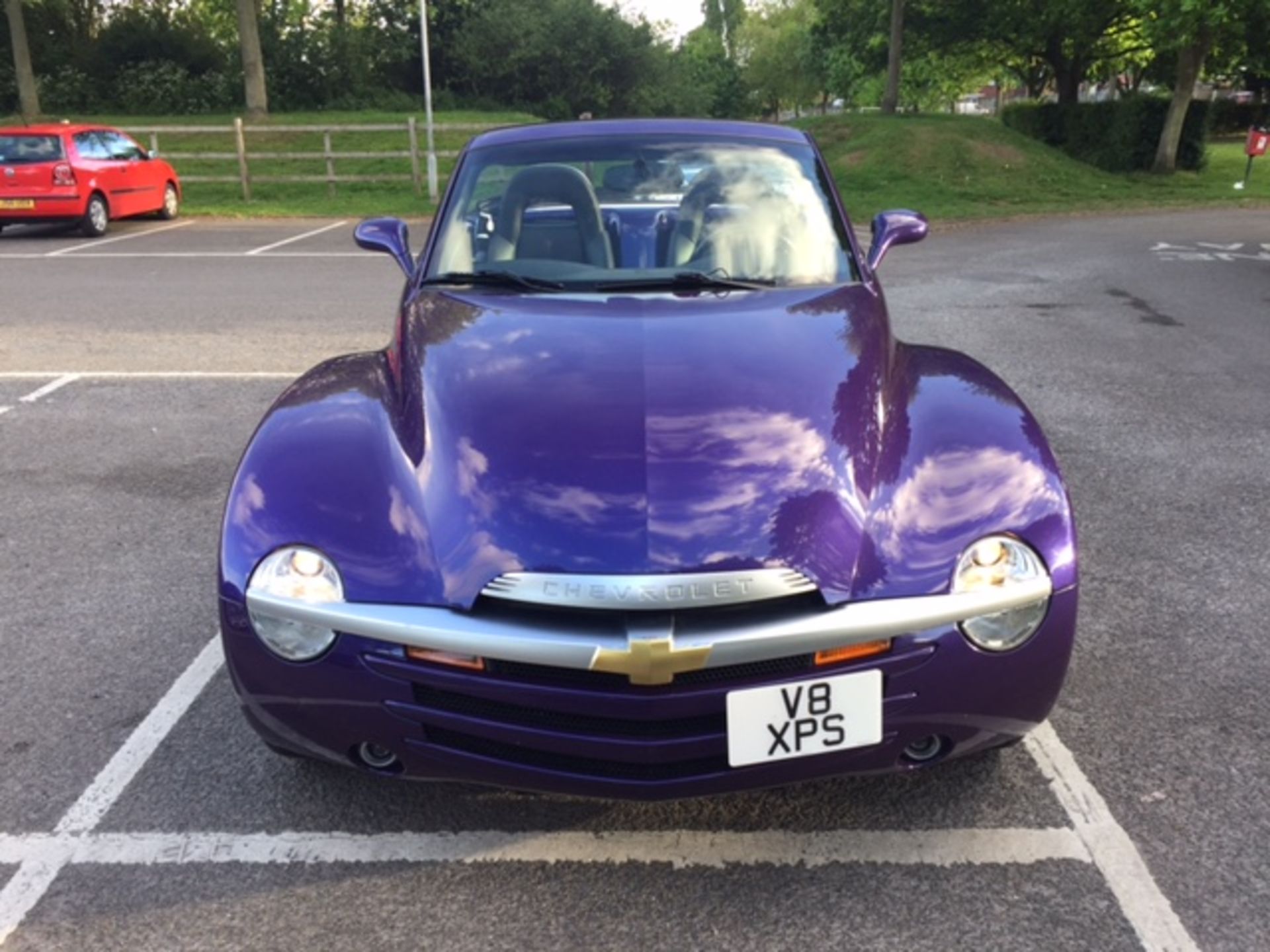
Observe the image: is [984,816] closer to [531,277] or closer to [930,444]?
[930,444]

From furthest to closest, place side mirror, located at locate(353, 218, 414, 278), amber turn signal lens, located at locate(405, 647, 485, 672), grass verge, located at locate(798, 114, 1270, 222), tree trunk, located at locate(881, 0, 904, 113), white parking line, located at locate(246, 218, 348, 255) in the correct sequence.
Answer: tree trunk, located at locate(881, 0, 904, 113) < grass verge, located at locate(798, 114, 1270, 222) < white parking line, located at locate(246, 218, 348, 255) < side mirror, located at locate(353, 218, 414, 278) < amber turn signal lens, located at locate(405, 647, 485, 672)

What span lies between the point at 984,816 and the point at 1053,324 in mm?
6970

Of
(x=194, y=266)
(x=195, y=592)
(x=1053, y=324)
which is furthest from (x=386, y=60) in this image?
(x=195, y=592)

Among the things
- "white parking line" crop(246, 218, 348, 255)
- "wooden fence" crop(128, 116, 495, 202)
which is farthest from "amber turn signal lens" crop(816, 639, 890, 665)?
"wooden fence" crop(128, 116, 495, 202)

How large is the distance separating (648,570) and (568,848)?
2.63 ft

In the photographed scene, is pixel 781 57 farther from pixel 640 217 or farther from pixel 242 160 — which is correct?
pixel 640 217

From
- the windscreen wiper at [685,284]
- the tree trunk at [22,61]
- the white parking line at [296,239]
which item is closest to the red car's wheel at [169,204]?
the white parking line at [296,239]

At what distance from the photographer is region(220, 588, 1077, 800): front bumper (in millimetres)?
2182

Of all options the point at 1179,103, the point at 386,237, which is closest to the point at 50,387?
the point at 386,237

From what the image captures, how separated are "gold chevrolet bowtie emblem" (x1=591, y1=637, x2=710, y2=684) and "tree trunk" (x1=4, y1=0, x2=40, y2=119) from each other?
3367cm

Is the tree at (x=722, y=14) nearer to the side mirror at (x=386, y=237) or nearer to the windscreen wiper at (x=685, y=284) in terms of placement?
the side mirror at (x=386, y=237)

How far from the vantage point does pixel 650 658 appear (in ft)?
6.91

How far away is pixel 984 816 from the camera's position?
8.67 feet

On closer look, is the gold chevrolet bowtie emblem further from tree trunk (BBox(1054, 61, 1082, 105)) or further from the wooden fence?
tree trunk (BBox(1054, 61, 1082, 105))
